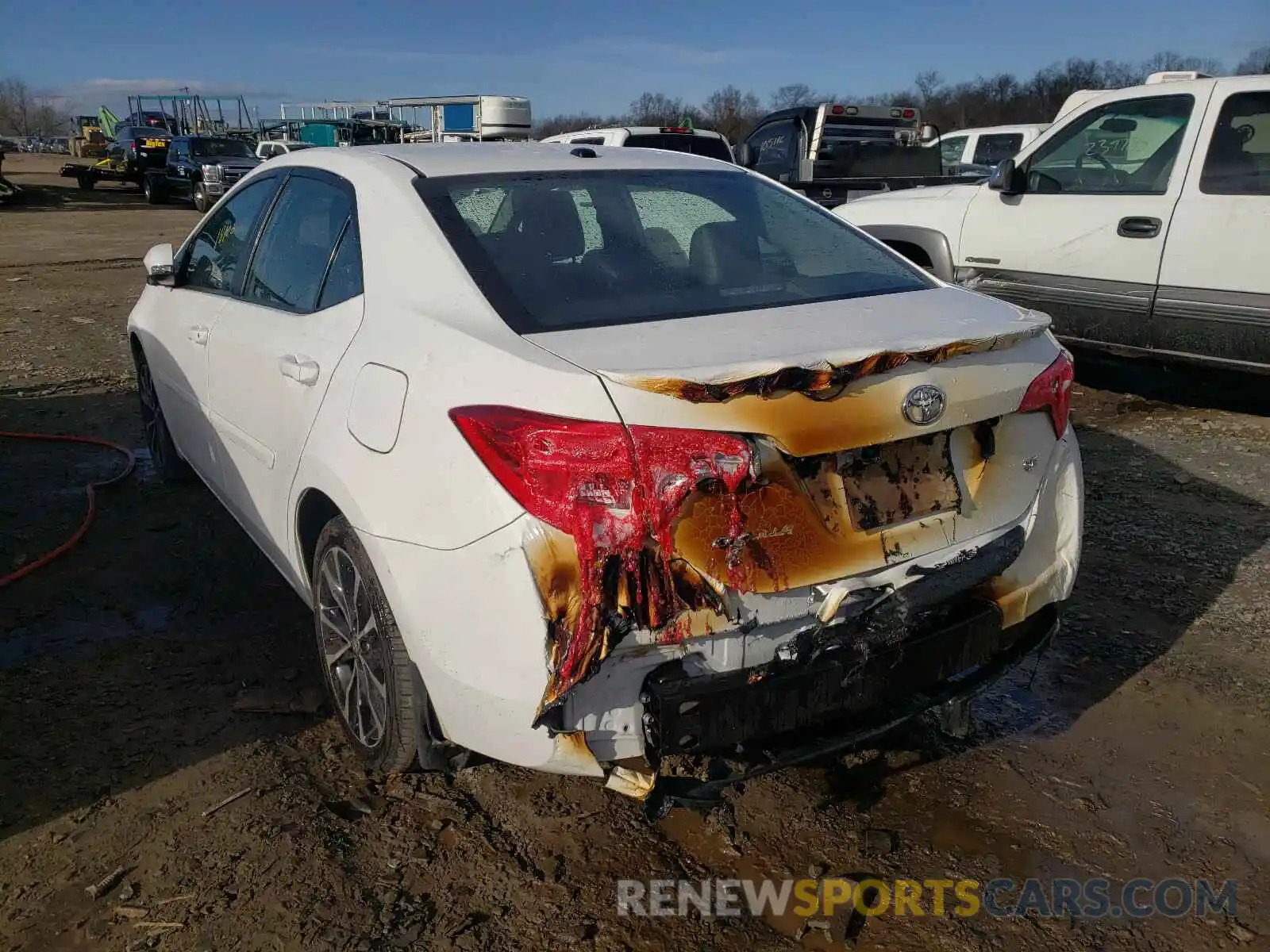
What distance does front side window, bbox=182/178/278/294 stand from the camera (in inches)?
144

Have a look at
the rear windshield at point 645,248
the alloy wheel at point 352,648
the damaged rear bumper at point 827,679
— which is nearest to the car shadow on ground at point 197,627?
the alloy wheel at point 352,648

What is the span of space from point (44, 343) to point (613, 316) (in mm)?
7869

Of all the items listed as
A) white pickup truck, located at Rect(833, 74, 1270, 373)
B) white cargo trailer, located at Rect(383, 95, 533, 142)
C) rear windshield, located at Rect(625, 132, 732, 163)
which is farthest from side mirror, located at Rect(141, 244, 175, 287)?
white cargo trailer, located at Rect(383, 95, 533, 142)

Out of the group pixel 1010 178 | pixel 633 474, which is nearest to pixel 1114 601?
pixel 633 474

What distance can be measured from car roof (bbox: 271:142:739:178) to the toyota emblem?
1.44m

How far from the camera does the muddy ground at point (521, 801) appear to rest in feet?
7.51

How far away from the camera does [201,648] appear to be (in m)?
3.52

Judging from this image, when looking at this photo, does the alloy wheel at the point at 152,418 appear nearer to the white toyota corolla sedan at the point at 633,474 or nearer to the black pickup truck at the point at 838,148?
the white toyota corolla sedan at the point at 633,474

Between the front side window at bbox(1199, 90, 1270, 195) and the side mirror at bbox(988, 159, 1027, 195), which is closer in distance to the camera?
the front side window at bbox(1199, 90, 1270, 195)

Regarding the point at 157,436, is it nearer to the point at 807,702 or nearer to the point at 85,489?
the point at 85,489

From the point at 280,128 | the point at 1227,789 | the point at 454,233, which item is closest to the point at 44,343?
the point at 454,233

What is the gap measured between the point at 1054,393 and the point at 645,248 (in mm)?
1183

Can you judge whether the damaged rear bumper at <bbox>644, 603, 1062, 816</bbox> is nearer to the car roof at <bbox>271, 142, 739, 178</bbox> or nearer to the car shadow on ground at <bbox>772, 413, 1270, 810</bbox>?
the car shadow on ground at <bbox>772, 413, 1270, 810</bbox>

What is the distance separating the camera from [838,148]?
12.1 metres
